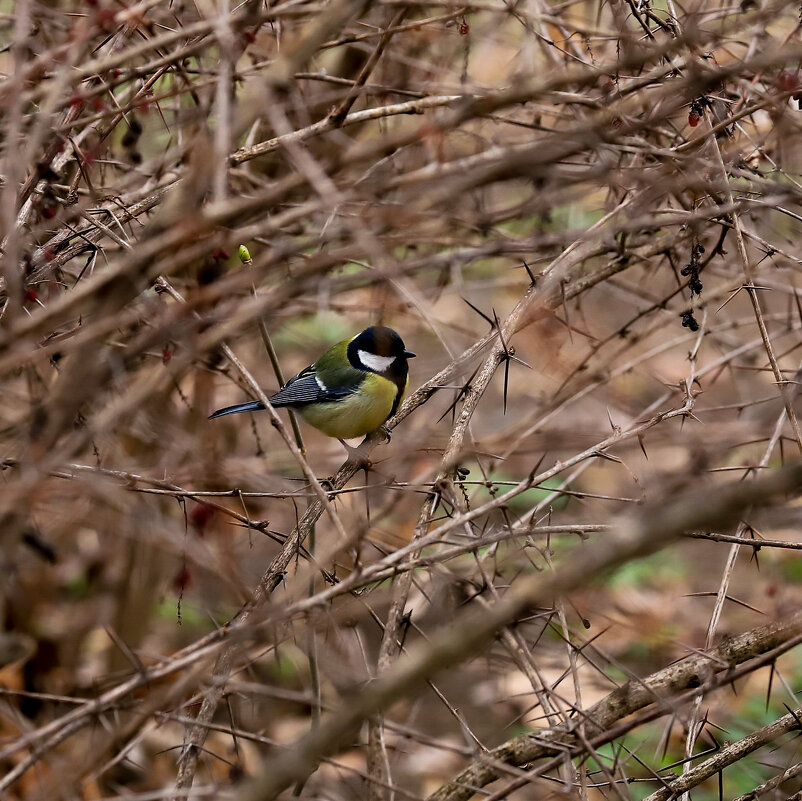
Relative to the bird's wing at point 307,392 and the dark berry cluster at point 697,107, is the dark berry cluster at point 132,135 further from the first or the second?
the dark berry cluster at point 697,107

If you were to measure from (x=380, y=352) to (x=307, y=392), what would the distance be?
607mm

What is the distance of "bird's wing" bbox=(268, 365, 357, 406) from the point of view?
17.9 feet

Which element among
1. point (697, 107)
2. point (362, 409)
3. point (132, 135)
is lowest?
point (362, 409)

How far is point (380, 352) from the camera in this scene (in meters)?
5.25

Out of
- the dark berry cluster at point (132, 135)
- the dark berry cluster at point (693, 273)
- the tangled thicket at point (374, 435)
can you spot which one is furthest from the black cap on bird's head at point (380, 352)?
the dark berry cluster at point (693, 273)

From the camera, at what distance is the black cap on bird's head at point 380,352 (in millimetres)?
5113

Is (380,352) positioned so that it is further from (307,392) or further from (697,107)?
(697,107)

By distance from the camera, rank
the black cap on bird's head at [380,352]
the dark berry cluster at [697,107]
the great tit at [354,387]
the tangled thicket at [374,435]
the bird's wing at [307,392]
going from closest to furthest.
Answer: the tangled thicket at [374,435] < the dark berry cluster at [697,107] < the black cap on bird's head at [380,352] < the great tit at [354,387] < the bird's wing at [307,392]

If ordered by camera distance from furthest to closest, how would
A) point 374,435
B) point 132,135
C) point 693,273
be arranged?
point 374,435, point 132,135, point 693,273

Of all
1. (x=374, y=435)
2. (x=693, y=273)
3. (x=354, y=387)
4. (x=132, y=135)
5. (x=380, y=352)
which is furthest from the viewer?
(x=354, y=387)

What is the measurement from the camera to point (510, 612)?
1672 millimetres

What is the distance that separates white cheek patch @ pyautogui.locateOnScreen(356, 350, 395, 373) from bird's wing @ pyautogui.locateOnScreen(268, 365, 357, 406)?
0.19m

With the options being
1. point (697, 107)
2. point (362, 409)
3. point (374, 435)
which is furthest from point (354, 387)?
point (697, 107)

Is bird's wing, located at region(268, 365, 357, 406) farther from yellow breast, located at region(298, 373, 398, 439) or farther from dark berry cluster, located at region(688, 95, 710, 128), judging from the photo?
dark berry cluster, located at region(688, 95, 710, 128)
